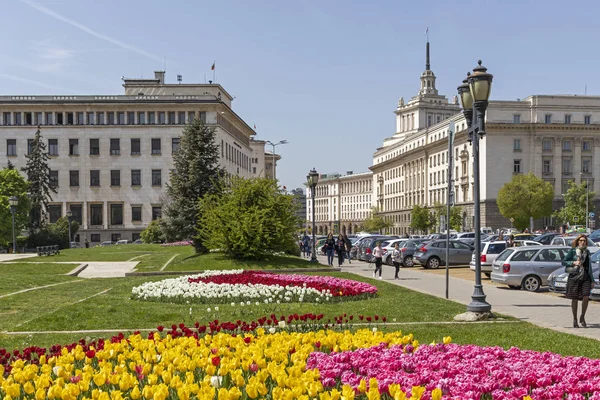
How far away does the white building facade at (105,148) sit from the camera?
8469 centimetres

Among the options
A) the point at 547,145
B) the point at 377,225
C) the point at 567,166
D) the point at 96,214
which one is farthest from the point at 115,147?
the point at 377,225

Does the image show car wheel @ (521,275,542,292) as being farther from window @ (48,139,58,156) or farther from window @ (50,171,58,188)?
window @ (48,139,58,156)

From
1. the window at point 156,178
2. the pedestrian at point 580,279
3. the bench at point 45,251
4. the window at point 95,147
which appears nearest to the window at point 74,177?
the window at point 95,147

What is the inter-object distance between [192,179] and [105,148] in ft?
135

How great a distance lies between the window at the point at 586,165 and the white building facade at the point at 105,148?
190ft

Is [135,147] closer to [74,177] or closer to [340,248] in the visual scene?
[74,177]

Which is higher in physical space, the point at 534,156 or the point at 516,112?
the point at 516,112

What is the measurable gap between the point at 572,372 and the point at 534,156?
339ft

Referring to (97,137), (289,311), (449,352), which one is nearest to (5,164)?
(97,137)

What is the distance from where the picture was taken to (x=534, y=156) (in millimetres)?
104562

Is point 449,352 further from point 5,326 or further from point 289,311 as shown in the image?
point 5,326

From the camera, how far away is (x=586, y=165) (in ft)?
351

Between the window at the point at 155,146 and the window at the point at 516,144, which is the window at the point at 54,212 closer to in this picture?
the window at the point at 155,146

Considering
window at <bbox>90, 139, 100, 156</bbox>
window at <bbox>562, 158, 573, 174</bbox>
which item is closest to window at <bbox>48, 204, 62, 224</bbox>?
window at <bbox>90, 139, 100, 156</bbox>
